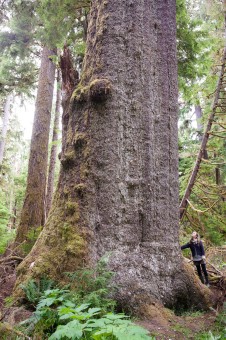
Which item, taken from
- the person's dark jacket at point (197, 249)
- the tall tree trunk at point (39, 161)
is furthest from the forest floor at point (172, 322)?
the tall tree trunk at point (39, 161)

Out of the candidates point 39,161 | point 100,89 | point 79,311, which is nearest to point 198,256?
point 100,89

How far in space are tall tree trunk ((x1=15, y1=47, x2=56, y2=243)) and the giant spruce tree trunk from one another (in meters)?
4.09

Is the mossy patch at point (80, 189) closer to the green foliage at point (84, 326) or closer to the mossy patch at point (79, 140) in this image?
the mossy patch at point (79, 140)

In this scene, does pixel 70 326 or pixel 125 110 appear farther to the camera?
pixel 125 110

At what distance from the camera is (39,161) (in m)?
9.24

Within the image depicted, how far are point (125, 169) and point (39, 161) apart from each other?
18.3 ft

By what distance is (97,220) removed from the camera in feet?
13.3

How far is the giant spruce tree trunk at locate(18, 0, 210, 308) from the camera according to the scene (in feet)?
12.9

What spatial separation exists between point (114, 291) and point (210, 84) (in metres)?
7.15

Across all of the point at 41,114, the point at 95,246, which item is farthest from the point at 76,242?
the point at 41,114

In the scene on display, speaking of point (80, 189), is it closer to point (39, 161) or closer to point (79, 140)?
point (79, 140)

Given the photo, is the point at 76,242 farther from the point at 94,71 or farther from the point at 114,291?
the point at 94,71

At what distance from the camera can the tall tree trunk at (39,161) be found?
8391mm

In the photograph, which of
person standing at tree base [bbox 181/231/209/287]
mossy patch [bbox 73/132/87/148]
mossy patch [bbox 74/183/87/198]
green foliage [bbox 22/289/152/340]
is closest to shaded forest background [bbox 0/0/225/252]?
person standing at tree base [bbox 181/231/209/287]
